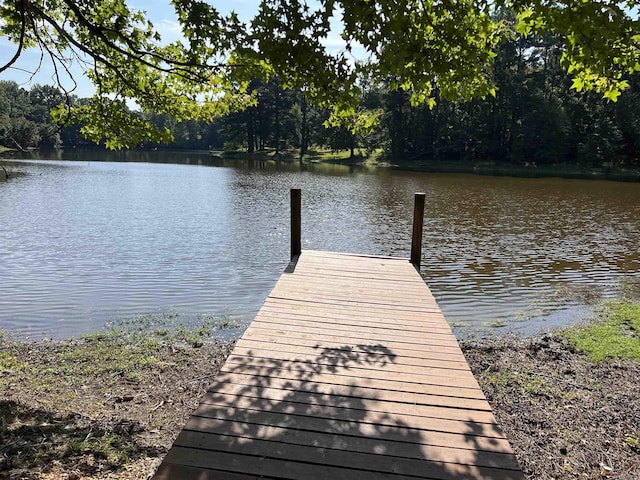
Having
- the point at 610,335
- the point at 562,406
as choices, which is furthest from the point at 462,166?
the point at 562,406

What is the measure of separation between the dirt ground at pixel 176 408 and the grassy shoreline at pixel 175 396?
0.01 meters

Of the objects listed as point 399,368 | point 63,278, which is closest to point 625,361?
point 399,368

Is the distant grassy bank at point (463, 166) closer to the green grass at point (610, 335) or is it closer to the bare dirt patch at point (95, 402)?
the green grass at point (610, 335)

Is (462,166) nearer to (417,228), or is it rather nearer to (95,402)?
(417,228)

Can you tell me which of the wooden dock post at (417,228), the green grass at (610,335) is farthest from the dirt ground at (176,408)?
the wooden dock post at (417,228)

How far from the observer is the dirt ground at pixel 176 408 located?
3578 mm

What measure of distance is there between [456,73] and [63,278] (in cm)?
914

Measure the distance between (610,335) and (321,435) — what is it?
5796 millimetres

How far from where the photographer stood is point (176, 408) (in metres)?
4.82

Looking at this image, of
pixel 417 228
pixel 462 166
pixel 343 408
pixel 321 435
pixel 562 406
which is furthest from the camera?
pixel 462 166

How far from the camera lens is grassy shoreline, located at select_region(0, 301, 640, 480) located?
3676 mm

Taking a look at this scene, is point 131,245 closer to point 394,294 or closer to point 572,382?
point 394,294

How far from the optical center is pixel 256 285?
10.2 meters

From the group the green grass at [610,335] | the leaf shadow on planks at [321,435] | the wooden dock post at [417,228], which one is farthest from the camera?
the wooden dock post at [417,228]
